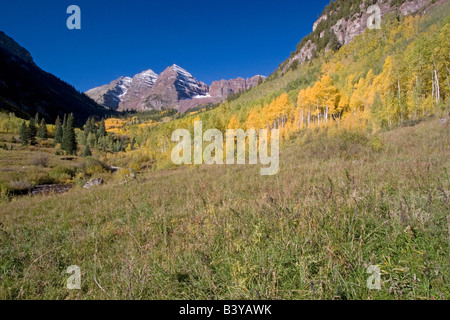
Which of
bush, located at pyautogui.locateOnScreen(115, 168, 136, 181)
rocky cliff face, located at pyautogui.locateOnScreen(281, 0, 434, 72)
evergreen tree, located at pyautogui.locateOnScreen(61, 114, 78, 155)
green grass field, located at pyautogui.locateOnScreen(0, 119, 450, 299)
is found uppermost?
rocky cliff face, located at pyautogui.locateOnScreen(281, 0, 434, 72)

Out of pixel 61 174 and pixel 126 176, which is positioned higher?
pixel 61 174

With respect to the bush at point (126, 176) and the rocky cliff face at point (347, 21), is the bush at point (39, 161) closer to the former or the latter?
the bush at point (126, 176)

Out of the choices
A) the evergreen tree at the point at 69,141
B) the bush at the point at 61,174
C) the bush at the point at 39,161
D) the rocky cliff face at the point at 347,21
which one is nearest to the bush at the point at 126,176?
the bush at the point at 61,174

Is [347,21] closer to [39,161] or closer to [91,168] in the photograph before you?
[91,168]

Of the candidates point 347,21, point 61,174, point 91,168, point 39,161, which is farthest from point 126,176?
point 347,21

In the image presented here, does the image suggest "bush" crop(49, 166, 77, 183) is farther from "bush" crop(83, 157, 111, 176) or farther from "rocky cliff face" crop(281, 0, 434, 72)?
"rocky cliff face" crop(281, 0, 434, 72)

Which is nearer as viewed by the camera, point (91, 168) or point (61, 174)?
point (61, 174)

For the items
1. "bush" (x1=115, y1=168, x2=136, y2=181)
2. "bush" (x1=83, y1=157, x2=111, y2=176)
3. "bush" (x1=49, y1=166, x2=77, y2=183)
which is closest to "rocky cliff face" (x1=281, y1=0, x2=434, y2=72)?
"bush" (x1=83, y1=157, x2=111, y2=176)

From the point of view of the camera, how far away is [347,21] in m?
95.0

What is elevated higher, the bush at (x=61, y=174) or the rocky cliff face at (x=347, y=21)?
the rocky cliff face at (x=347, y=21)

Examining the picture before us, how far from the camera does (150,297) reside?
7.20 feet

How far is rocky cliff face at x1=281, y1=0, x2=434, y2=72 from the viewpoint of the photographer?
254ft

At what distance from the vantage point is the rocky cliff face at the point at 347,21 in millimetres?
77500
